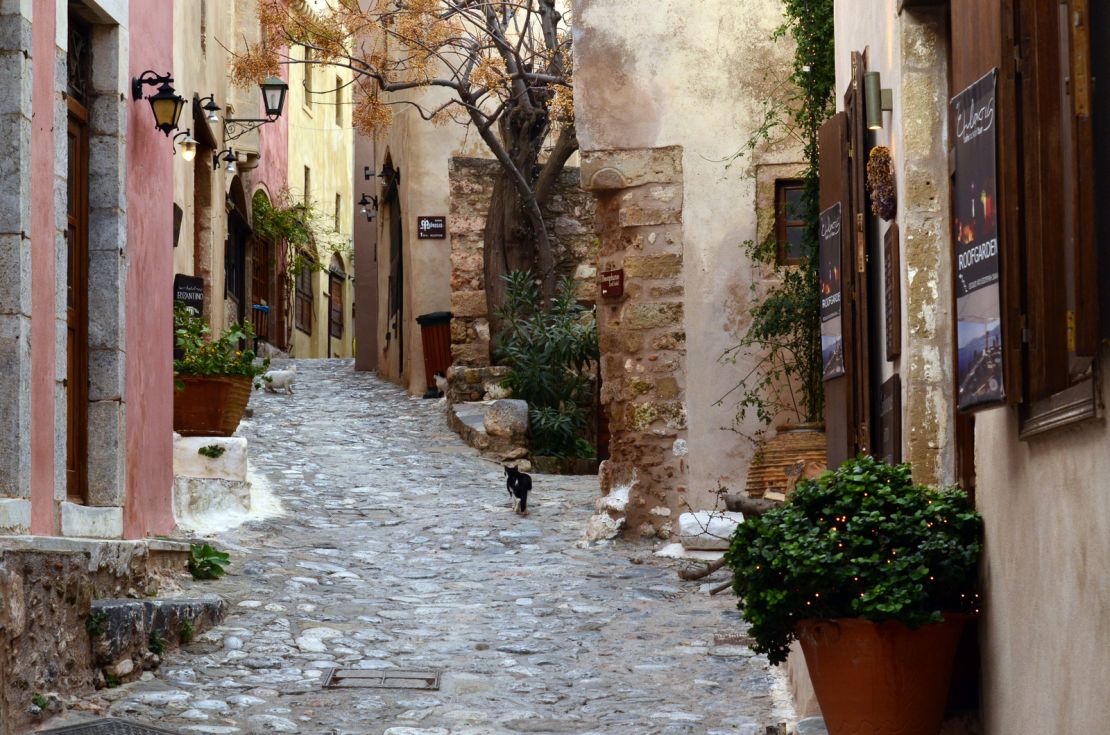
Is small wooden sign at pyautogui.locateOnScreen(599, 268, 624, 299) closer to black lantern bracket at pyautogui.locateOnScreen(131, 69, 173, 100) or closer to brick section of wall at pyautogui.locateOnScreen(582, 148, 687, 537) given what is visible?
brick section of wall at pyautogui.locateOnScreen(582, 148, 687, 537)

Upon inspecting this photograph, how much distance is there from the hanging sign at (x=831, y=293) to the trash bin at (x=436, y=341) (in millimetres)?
12471

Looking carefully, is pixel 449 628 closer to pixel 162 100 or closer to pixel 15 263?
pixel 15 263

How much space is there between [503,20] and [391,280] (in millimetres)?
6009

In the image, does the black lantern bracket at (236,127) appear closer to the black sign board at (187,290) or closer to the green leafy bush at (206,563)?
the black sign board at (187,290)

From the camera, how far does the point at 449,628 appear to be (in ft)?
27.4

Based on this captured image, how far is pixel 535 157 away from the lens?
18.9 m

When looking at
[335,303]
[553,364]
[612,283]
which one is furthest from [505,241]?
[335,303]

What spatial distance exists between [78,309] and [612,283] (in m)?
4.39

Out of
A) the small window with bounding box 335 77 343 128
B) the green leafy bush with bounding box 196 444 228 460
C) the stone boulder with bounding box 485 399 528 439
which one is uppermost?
the small window with bounding box 335 77 343 128

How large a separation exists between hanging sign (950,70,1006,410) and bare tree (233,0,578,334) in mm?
13225

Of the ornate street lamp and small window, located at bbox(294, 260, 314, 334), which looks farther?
small window, located at bbox(294, 260, 314, 334)

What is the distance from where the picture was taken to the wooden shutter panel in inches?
282

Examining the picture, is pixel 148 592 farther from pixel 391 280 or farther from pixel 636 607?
pixel 391 280

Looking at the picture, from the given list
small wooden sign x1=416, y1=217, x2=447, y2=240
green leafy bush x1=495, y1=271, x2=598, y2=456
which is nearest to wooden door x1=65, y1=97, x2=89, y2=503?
green leafy bush x1=495, y1=271, x2=598, y2=456
